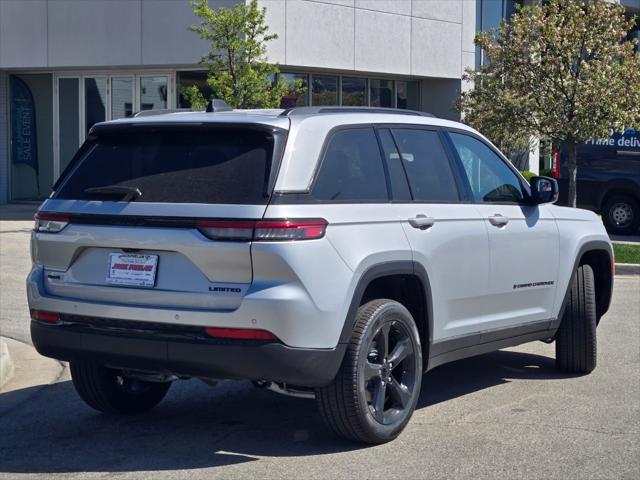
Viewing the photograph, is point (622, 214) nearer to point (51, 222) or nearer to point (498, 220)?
point (498, 220)

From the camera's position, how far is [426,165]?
6844mm

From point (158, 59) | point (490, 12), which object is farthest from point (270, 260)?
point (490, 12)

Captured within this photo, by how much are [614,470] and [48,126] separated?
74.6 ft

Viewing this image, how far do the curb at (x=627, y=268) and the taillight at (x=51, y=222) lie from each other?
37.3ft

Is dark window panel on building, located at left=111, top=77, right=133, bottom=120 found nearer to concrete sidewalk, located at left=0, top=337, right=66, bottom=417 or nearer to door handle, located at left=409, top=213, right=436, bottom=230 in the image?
concrete sidewalk, located at left=0, top=337, right=66, bottom=417

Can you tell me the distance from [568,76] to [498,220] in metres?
11.9

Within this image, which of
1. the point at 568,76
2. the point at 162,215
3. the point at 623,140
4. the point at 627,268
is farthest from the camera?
the point at 623,140

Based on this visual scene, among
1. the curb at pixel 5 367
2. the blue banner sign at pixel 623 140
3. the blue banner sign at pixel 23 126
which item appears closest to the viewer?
the curb at pixel 5 367

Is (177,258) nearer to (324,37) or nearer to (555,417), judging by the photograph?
(555,417)

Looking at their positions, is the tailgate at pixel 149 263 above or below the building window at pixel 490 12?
below

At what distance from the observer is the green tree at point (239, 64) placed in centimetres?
1833

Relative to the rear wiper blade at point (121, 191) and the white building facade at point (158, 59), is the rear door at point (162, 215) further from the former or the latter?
the white building facade at point (158, 59)

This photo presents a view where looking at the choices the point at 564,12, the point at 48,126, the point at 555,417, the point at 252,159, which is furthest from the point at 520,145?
the point at 252,159

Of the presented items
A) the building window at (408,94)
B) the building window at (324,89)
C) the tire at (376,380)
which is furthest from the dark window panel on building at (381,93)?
the tire at (376,380)
